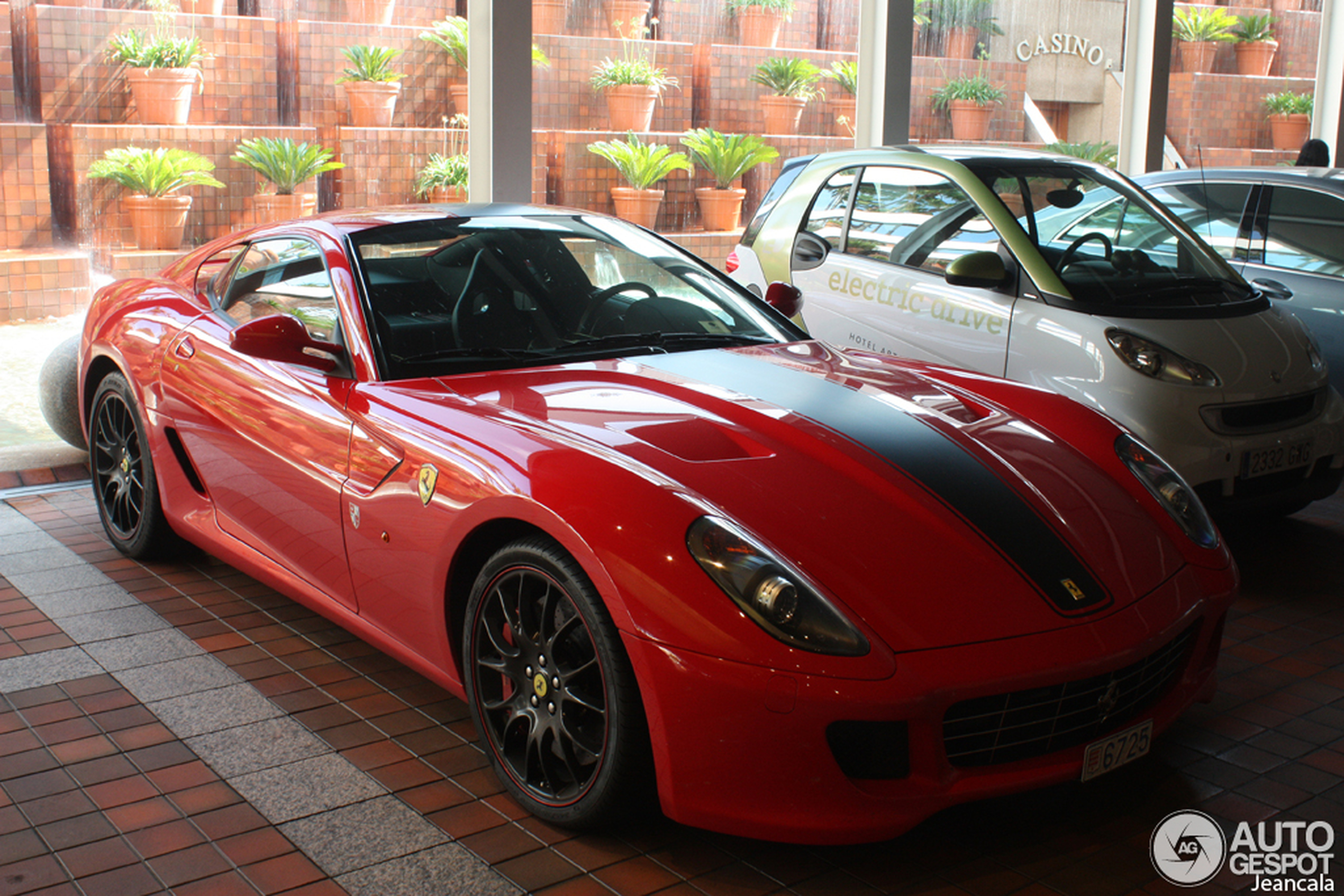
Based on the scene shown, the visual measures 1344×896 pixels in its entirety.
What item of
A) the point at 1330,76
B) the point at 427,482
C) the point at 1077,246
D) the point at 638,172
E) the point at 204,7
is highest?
the point at 1330,76

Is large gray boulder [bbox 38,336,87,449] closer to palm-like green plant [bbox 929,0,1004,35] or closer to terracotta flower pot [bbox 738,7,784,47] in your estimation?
terracotta flower pot [bbox 738,7,784,47]

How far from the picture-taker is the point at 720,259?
24.4 ft

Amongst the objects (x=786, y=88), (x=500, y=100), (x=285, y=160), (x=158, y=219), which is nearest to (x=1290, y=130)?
(x=786, y=88)

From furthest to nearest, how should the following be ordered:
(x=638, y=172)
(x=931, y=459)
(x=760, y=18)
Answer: (x=760, y=18)
(x=638, y=172)
(x=931, y=459)

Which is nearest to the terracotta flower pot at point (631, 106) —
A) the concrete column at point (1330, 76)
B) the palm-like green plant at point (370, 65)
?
the palm-like green plant at point (370, 65)

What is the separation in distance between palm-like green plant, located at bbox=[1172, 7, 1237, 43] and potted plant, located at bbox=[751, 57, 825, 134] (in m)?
Answer: 3.52

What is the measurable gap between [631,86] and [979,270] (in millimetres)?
3086

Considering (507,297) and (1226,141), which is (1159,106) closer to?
(1226,141)

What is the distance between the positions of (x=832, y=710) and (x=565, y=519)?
2.10 ft

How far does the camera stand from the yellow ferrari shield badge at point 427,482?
8.96ft

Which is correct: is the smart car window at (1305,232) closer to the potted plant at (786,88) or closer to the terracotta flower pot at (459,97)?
the potted plant at (786,88)

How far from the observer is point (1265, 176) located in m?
6.13

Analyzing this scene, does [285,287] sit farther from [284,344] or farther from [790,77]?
[790,77]

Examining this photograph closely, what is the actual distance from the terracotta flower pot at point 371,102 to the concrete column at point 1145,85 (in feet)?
19.2
